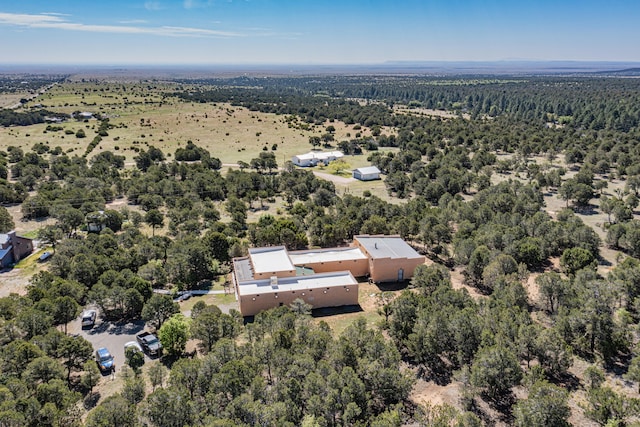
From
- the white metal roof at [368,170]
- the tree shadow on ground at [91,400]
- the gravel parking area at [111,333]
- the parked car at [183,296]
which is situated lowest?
the parked car at [183,296]

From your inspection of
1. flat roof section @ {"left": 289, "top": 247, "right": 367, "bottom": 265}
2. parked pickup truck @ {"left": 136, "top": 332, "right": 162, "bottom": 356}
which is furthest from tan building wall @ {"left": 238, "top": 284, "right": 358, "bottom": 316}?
parked pickup truck @ {"left": 136, "top": 332, "right": 162, "bottom": 356}

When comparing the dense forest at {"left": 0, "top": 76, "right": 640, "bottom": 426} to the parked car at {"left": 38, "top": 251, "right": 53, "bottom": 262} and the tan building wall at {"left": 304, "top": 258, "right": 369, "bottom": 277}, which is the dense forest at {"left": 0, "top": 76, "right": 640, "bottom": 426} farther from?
the tan building wall at {"left": 304, "top": 258, "right": 369, "bottom": 277}

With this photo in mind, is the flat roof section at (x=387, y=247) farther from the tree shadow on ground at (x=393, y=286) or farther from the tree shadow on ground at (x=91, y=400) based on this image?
the tree shadow on ground at (x=91, y=400)

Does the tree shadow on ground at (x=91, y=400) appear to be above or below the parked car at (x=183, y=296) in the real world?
above

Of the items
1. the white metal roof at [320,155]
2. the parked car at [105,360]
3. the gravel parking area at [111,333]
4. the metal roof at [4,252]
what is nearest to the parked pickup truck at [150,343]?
the gravel parking area at [111,333]

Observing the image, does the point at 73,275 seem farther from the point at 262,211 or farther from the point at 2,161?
the point at 2,161

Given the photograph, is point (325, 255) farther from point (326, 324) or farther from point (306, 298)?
point (326, 324)

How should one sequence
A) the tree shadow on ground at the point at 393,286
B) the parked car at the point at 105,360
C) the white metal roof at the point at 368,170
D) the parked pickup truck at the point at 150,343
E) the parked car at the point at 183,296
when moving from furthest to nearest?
1. the white metal roof at the point at 368,170
2. the tree shadow on ground at the point at 393,286
3. the parked car at the point at 183,296
4. the parked pickup truck at the point at 150,343
5. the parked car at the point at 105,360

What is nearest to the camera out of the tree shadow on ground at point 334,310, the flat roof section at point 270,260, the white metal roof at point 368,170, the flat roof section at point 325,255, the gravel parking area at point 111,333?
the gravel parking area at point 111,333

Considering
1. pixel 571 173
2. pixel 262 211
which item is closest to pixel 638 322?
pixel 262 211
